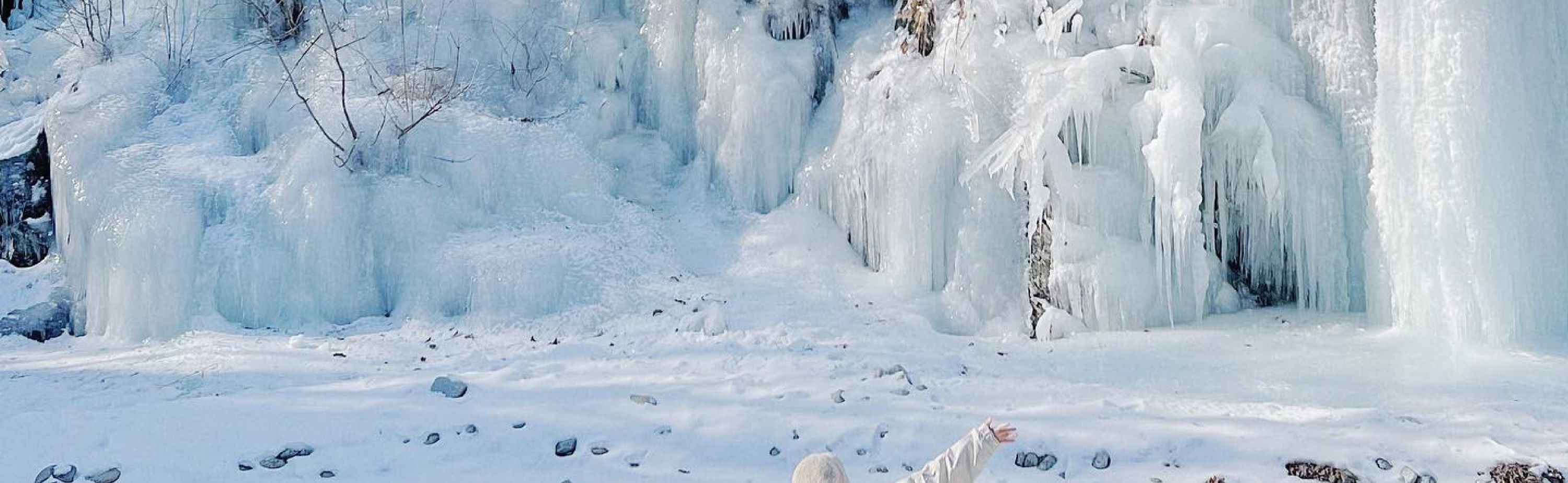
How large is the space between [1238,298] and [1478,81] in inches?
82.0

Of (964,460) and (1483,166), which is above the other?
(1483,166)

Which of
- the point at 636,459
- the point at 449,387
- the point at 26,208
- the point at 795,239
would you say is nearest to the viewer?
the point at 636,459

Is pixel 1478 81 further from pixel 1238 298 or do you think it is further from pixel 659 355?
pixel 659 355

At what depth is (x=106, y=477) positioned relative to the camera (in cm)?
473

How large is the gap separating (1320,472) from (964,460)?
7.32ft

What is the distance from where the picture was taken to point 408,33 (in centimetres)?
1035

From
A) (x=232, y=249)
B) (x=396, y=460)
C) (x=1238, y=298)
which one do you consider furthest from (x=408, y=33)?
(x=1238, y=298)

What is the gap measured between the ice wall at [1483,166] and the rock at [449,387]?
212 inches

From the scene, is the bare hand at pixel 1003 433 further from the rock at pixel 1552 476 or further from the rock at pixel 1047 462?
the rock at pixel 1552 476

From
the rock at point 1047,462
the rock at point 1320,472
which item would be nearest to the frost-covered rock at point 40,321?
the rock at point 1047,462

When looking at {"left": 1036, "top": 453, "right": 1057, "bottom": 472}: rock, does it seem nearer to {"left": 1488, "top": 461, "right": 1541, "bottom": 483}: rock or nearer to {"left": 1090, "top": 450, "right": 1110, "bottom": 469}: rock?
{"left": 1090, "top": 450, "right": 1110, "bottom": 469}: rock

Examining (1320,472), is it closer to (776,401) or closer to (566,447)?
(776,401)

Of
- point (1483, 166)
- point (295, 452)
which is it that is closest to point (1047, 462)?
point (1483, 166)

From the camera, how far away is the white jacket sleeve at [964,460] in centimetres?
295
